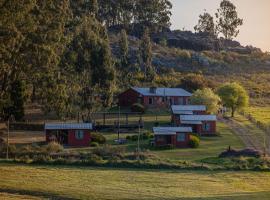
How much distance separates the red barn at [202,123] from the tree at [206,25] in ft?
376

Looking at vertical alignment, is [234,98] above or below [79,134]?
above

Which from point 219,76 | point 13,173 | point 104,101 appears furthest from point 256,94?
point 13,173

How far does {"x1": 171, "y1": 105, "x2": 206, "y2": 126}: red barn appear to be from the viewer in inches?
3027

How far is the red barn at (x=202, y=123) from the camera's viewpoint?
73.0 meters

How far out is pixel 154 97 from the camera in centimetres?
9244

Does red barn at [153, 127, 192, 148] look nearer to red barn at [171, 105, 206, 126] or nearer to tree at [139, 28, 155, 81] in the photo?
red barn at [171, 105, 206, 126]

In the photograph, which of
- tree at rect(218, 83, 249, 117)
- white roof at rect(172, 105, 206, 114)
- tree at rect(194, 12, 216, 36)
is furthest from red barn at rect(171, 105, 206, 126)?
tree at rect(194, 12, 216, 36)

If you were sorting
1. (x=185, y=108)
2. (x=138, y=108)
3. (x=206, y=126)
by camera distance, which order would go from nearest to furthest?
(x=206, y=126), (x=185, y=108), (x=138, y=108)

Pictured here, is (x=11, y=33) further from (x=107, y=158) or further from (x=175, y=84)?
(x=175, y=84)

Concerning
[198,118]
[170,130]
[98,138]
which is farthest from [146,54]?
[98,138]

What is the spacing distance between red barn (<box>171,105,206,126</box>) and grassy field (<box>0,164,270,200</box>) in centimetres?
3141

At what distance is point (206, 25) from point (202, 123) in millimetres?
117406

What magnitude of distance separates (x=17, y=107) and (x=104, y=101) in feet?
46.9

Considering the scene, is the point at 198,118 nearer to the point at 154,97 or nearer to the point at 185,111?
the point at 185,111
